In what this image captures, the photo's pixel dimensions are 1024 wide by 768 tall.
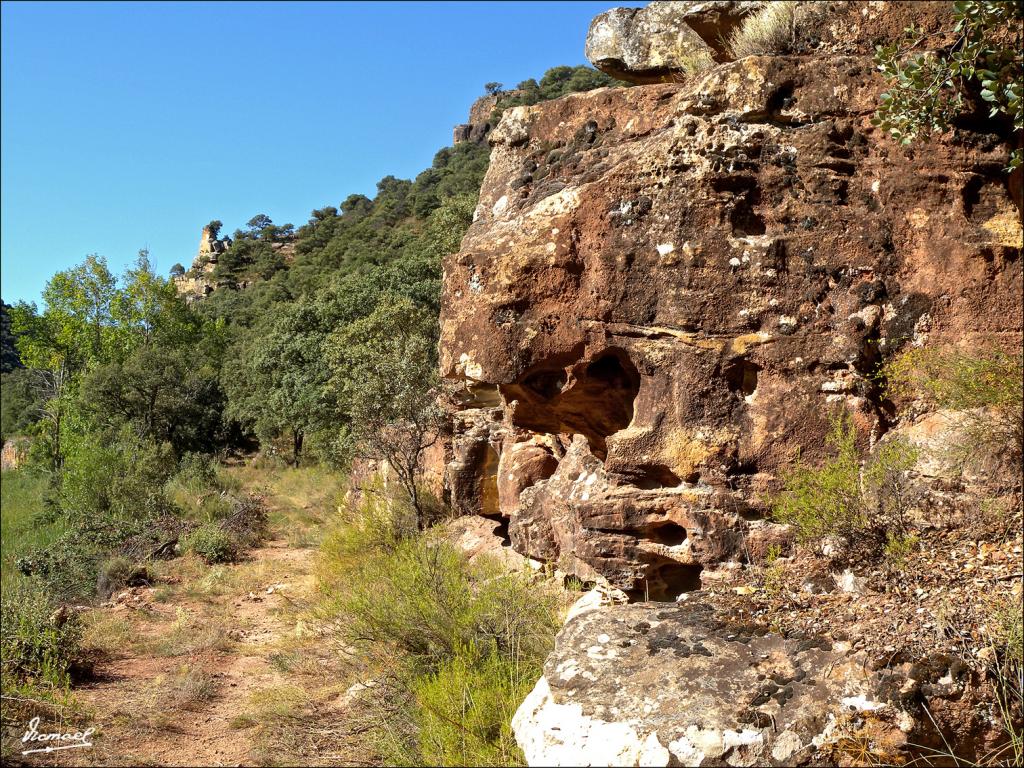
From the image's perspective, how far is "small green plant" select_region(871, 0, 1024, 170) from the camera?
435 cm

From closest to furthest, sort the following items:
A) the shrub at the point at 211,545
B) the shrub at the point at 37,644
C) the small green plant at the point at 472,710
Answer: the small green plant at the point at 472,710
the shrub at the point at 37,644
the shrub at the point at 211,545

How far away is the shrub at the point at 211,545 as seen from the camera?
489 inches

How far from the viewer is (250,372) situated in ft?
71.7

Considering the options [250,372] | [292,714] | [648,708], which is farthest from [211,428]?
[648,708]

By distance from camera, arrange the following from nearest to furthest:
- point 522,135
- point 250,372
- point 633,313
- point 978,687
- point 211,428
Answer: point 978,687
point 633,313
point 522,135
point 250,372
point 211,428

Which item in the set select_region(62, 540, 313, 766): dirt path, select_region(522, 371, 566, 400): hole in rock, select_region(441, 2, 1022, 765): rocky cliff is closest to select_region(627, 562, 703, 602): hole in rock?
select_region(441, 2, 1022, 765): rocky cliff

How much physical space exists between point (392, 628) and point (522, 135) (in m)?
4.03

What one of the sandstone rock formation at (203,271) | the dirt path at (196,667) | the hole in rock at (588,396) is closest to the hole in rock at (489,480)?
the dirt path at (196,667)

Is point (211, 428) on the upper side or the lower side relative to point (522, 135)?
lower

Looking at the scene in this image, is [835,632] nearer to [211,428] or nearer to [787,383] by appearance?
[787,383]

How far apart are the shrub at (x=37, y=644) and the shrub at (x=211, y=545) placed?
14.8 ft

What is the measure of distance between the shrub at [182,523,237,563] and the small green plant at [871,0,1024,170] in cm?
1106

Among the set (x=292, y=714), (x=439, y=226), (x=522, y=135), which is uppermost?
(x=439, y=226)
